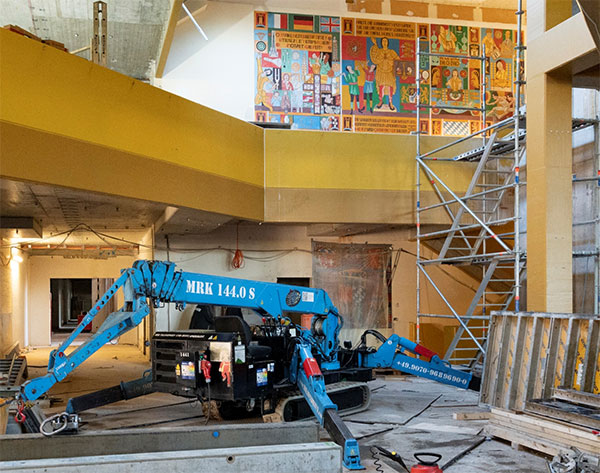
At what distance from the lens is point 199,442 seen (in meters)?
5.55

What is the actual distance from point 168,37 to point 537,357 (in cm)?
969

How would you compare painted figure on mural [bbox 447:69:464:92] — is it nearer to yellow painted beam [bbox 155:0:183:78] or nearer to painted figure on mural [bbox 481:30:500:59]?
painted figure on mural [bbox 481:30:500:59]

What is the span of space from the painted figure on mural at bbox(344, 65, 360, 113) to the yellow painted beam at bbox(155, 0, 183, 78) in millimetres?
4533

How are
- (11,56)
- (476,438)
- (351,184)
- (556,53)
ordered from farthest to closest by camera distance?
(351,184), (556,53), (476,438), (11,56)

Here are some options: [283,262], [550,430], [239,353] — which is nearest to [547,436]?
[550,430]

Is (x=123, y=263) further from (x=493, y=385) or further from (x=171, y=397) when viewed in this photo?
(x=493, y=385)

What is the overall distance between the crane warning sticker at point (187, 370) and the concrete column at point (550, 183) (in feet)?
17.0

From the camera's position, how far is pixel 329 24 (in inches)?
665

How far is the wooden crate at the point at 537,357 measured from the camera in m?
8.59

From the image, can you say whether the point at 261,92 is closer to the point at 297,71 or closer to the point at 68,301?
the point at 297,71

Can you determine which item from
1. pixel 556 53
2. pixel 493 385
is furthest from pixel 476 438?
pixel 556 53

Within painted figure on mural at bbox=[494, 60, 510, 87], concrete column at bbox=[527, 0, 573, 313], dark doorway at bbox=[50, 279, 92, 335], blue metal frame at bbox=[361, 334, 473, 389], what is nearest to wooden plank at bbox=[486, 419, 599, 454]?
concrete column at bbox=[527, 0, 573, 313]

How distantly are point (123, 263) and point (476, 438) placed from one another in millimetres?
A: 19912

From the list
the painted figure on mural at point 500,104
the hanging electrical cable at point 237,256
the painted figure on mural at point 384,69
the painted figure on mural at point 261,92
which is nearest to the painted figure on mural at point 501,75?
the painted figure on mural at point 500,104
